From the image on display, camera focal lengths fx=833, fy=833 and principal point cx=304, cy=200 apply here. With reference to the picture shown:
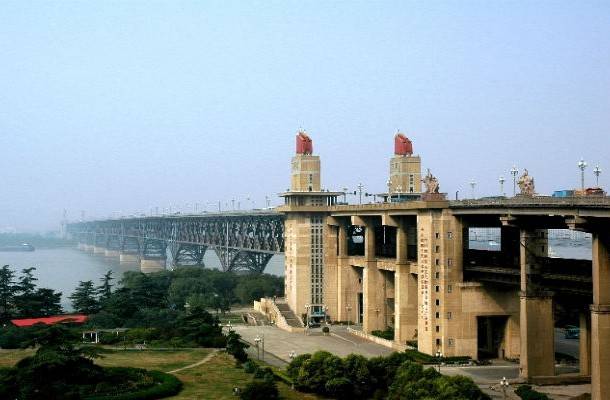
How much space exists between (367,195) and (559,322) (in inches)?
1437

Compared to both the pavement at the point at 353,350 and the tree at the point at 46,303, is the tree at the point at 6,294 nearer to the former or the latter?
the tree at the point at 46,303

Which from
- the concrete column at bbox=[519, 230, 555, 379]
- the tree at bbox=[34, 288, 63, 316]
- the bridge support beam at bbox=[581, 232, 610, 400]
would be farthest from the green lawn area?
the tree at bbox=[34, 288, 63, 316]

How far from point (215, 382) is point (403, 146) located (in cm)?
6333

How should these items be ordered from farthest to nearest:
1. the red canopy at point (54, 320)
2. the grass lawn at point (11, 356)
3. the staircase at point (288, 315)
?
the staircase at point (288, 315) < the red canopy at point (54, 320) < the grass lawn at point (11, 356)

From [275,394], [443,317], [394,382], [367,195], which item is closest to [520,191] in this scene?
[443,317]

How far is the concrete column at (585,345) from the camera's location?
243 ft

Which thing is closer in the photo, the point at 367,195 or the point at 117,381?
the point at 117,381

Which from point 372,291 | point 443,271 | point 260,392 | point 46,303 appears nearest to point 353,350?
point 443,271

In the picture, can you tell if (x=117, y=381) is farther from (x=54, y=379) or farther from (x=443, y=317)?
(x=443, y=317)

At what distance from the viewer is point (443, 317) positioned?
8731 centimetres

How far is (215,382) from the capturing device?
71688mm

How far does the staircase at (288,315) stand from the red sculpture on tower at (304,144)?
934 inches

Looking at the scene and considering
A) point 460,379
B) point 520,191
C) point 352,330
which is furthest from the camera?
point 352,330

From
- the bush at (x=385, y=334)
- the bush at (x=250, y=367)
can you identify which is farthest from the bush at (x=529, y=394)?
the bush at (x=385, y=334)
